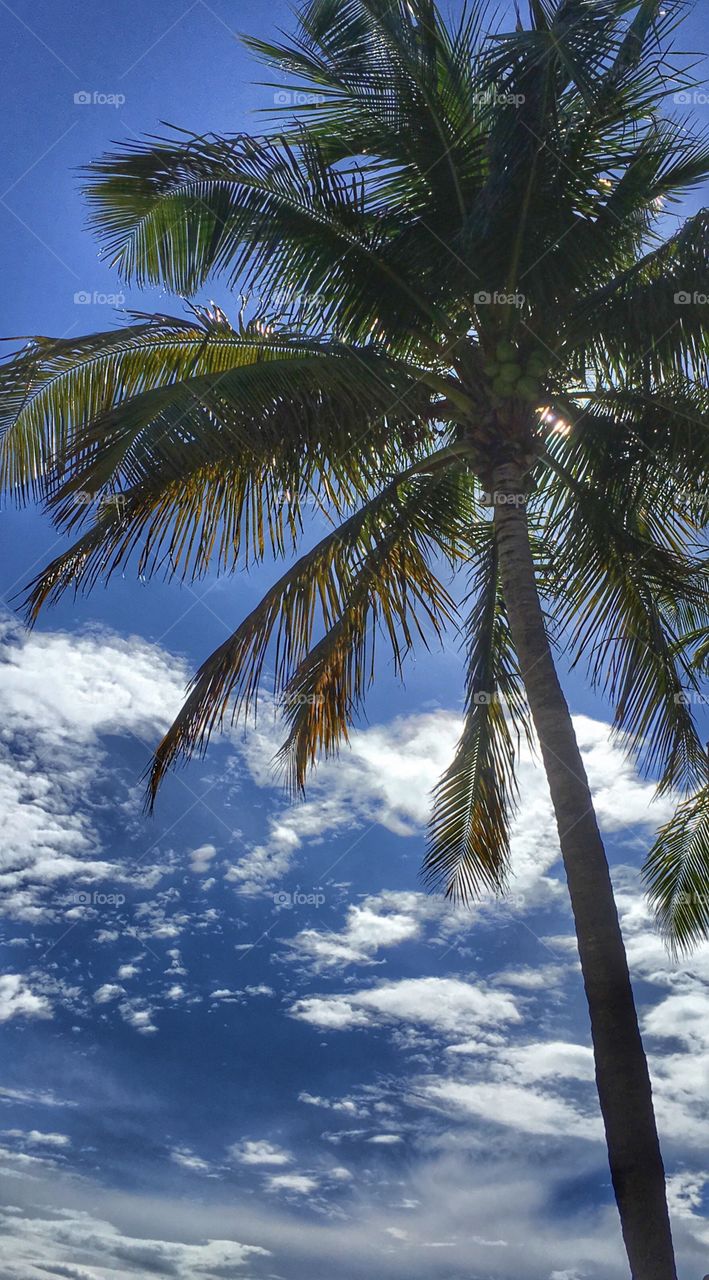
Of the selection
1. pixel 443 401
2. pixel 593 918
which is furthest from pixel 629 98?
pixel 593 918

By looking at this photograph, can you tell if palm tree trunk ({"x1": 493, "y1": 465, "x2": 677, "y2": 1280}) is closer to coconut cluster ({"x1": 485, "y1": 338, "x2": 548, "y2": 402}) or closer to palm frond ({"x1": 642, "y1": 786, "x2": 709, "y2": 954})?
coconut cluster ({"x1": 485, "y1": 338, "x2": 548, "y2": 402})

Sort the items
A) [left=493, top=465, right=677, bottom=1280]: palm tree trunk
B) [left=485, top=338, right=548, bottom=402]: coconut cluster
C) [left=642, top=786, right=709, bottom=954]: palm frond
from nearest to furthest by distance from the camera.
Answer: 1. [left=493, top=465, right=677, bottom=1280]: palm tree trunk
2. [left=485, top=338, right=548, bottom=402]: coconut cluster
3. [left=642, top=786, right=709, bottom=954]: palm frond

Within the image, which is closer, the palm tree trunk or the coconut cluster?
the palm tree trunk

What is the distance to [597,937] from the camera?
716 centimetres

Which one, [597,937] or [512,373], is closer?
[597,937]

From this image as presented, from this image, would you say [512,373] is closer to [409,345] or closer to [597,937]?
[409,345]

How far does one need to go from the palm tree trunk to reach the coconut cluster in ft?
2.09

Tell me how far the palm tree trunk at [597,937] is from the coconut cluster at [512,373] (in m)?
0.64

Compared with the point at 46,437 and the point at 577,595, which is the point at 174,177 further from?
the point at 577,595

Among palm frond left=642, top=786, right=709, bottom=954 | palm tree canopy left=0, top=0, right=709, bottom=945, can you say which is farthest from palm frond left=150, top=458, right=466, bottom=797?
palm frond left=642, top=786, right=709, bottom=954

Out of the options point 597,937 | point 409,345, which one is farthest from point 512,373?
point 597,937

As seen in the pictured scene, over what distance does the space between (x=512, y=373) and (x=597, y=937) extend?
444 centimetres

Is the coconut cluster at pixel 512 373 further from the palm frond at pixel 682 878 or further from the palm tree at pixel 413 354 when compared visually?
the palm frond at pixel 682 878

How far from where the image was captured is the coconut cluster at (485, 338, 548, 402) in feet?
29.6
